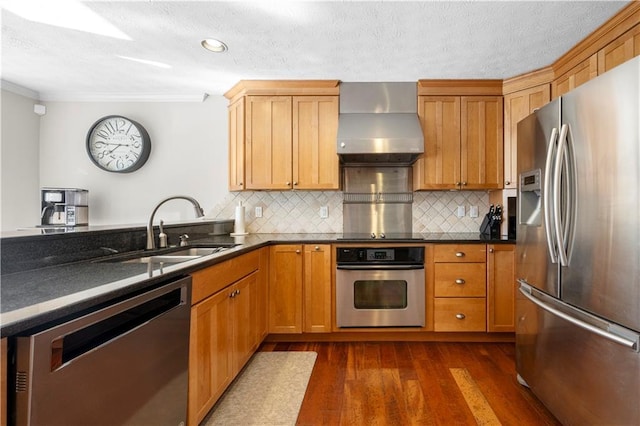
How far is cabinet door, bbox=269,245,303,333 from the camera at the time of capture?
8.84 ft

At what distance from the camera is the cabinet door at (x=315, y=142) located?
9.80 feet

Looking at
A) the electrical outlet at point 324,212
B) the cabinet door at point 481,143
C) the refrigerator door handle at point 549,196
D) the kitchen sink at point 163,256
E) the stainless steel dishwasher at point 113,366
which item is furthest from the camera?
the electrical outlet at point 324,212

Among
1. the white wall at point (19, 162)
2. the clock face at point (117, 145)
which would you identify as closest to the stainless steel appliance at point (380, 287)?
the clock face at point (117, 145)

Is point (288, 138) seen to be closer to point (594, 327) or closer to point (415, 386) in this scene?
point (415, 386)

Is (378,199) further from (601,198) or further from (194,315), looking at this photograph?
(194,315)

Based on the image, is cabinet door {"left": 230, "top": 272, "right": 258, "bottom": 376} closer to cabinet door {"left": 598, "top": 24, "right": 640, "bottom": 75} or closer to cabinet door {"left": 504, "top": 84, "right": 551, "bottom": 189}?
cabinet door {"left": 504, "top": 84, "right": 551, "bottom": 189}

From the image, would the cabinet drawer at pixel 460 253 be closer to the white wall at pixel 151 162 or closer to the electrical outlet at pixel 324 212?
the electrical outlet at pixel 324 212

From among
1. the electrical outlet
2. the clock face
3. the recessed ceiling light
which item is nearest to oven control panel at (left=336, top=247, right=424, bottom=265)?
the electrical outlet

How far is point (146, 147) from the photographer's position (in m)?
3.36

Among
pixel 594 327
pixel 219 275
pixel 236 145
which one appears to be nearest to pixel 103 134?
pixel 236 145

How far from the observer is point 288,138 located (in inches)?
118

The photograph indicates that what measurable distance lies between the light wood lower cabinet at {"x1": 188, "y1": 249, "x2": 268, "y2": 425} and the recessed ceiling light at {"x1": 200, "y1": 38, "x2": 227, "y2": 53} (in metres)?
1.57

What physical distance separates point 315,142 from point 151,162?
1.87 metres

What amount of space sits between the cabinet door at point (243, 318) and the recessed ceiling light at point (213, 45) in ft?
5.68
